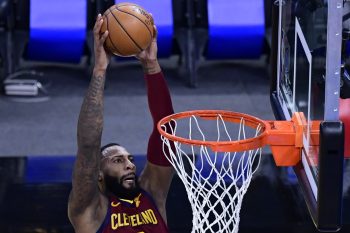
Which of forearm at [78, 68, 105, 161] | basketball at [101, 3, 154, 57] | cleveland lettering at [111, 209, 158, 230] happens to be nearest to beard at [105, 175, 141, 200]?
cleveland lettering at [111, 209, 158, 230]

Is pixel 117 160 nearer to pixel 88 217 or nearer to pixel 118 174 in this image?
pixel 118 174

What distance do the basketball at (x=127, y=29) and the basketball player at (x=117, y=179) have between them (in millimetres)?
74

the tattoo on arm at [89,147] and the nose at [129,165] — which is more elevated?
the tattoo on arm at [89,147]

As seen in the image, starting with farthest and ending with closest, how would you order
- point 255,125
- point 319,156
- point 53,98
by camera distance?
point 53,98 < point 255,125 < point 319,156

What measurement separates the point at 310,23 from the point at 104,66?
1075 mm

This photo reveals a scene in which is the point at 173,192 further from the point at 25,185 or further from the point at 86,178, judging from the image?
the point at 86,178

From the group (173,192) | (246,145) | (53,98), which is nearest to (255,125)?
(246,145)

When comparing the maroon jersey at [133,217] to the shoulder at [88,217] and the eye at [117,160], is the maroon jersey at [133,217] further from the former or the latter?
the eye at [117,160]

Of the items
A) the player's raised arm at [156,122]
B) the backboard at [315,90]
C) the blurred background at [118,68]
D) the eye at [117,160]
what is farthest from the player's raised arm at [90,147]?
the blurred background at [118,68]

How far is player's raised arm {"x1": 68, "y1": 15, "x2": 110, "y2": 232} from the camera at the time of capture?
13.2ft

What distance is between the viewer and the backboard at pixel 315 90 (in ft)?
11.8

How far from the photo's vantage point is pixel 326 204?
3.72 metres

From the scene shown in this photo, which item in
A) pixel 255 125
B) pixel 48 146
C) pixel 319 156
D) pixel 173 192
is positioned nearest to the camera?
pixel 319 156

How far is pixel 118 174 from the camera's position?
4.62 metres
